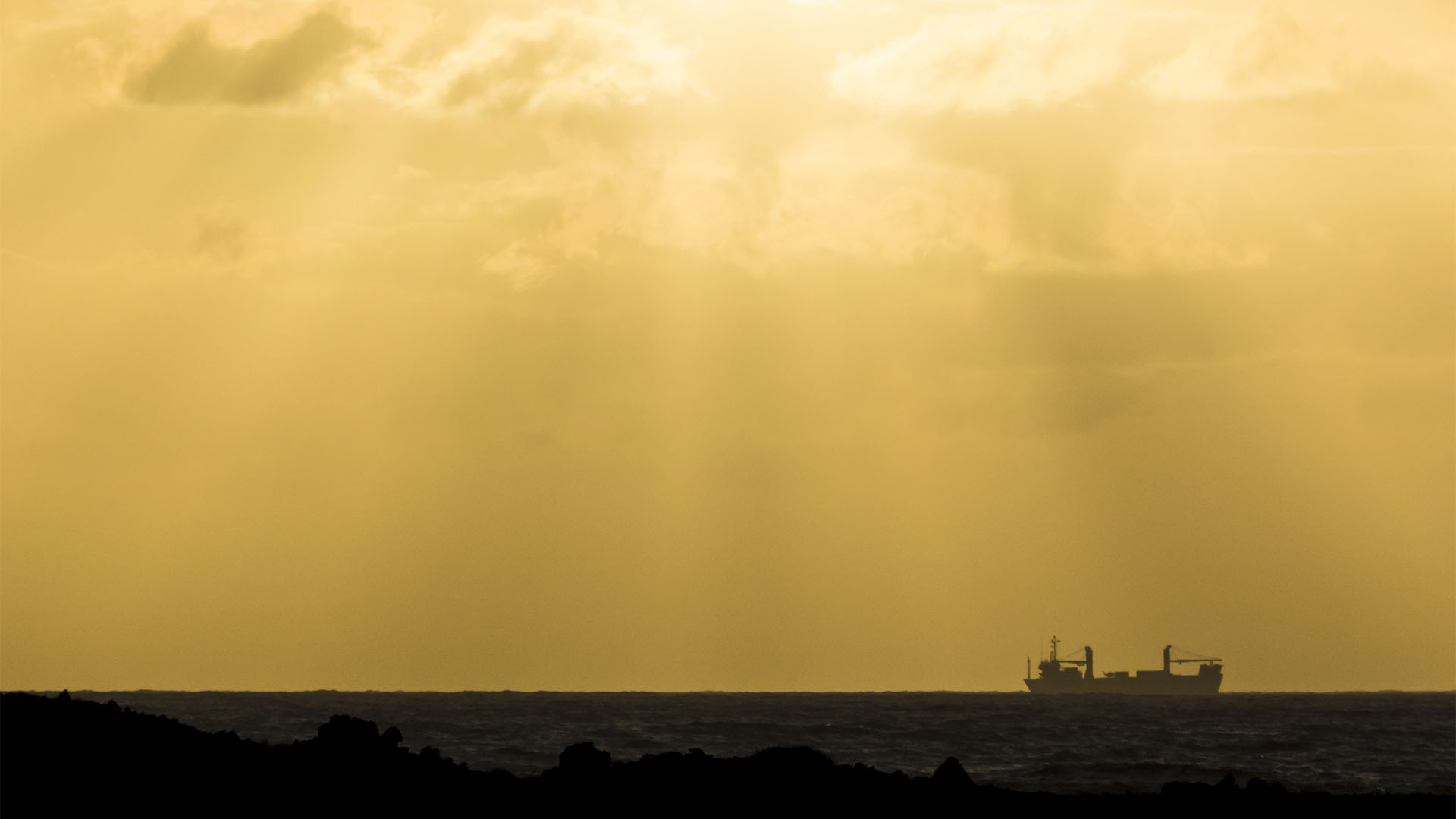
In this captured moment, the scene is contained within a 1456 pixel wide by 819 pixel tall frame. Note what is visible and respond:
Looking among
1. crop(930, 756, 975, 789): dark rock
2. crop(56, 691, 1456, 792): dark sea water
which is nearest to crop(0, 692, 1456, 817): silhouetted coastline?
crop(930, 756, 975, 789): dark rock

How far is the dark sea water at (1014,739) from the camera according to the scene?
58.3m

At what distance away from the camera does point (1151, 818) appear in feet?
99.3

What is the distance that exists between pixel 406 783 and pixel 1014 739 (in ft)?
181

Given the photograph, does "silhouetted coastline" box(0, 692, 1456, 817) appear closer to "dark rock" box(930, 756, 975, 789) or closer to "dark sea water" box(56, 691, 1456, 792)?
"dark rock" box(930, 756, 975, 789)

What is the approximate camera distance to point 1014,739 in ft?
262

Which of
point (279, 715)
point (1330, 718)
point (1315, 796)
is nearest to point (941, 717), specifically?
point (1330, 718)

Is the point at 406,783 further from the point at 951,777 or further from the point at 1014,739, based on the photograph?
the point at 1014,739

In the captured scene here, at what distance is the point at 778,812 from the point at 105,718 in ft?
38.8

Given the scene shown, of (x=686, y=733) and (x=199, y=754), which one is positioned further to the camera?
(x=686, y=733)

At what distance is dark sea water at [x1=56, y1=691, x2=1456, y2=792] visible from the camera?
191ft

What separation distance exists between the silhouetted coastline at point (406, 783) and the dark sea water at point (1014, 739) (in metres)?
19.2

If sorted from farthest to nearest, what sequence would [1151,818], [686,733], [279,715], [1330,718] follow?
1. [1330,718]
2. [279,715]
3. [686,733]
4. [1151,818]

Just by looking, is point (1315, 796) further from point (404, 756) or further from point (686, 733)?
point (686, 733)

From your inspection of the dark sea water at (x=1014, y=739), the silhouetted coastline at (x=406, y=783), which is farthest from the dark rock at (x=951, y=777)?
the dark sea water at (x=1014, y=739)
